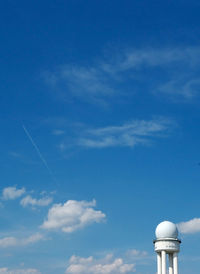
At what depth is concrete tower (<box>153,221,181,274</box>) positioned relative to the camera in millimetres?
97425

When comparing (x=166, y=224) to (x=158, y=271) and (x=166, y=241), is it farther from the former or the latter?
(x=158, y=271)

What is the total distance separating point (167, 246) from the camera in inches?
3873

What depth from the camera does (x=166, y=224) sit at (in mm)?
101875

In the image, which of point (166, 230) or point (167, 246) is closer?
point (167, 246)

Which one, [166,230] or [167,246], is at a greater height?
[166,230]

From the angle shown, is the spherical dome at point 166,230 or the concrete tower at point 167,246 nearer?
the concrete tower at point 167,246

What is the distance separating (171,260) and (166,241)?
692 cm

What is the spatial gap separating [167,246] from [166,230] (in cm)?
472

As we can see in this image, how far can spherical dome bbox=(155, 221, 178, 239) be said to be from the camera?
10006 cm

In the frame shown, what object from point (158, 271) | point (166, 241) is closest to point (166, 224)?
point (166, 241)

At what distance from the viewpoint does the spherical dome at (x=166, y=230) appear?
10006 cm

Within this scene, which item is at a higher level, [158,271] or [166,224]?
[166,224]

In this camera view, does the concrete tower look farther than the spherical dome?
No

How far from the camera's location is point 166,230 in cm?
10025
